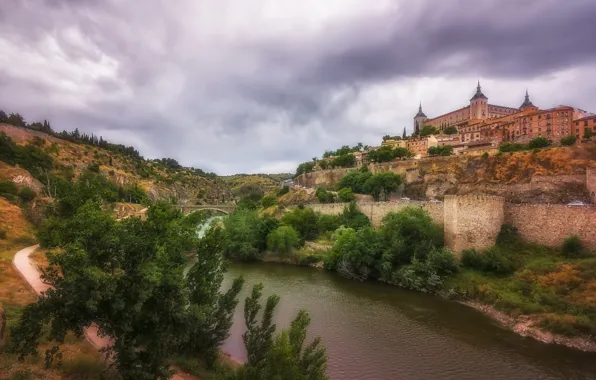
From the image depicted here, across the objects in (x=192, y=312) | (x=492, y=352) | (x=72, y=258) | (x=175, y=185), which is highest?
(x=175, y=185)

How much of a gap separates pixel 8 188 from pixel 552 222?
43131 millimetres

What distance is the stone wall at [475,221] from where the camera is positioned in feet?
83.0

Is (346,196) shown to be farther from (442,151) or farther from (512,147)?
(512,147)

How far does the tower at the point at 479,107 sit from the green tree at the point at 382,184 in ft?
164

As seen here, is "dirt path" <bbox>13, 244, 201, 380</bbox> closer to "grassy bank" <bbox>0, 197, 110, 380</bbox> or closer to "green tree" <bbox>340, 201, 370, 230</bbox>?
"grassy bank" <bbox>0, 197, 110, 380</bbox>

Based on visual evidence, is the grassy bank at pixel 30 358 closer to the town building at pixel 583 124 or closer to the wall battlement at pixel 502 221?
the wall battlement at pixel 502 221

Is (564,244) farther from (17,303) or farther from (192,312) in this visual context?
(17,303)

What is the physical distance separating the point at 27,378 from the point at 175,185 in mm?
87843

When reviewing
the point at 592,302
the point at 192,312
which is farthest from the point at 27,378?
the point at 592,302

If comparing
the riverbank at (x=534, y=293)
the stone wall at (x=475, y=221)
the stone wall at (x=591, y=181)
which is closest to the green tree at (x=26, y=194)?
the riverbank at (x=534, y=293)

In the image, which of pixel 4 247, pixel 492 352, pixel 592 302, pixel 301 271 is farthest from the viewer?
pixel 301 271

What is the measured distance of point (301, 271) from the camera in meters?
32.4

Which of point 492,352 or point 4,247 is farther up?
point 4,247

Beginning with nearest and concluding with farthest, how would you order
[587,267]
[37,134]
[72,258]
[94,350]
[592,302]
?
[72,258], [94,350], [592,302], [587,267], [37,134]
